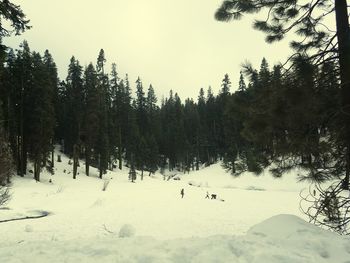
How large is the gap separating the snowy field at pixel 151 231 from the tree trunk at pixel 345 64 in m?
1.53

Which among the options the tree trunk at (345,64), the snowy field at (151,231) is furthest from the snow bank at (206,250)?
the tree trunk at (345,64)

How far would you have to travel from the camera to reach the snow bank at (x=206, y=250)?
17.7 ft

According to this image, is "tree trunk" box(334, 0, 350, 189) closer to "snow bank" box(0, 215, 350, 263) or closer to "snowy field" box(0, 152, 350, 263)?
"snow bank" box(0, 215, 350, 263)

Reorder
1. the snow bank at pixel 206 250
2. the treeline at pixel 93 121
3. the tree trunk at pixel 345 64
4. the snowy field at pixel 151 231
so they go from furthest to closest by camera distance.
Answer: the treeline at pixel 93 121 < the tree trunk at pixel 345 64 < the snowy field at pixel 151 231 < the snow bank at pixel 206 250

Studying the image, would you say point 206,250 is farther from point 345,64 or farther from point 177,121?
point 177,121

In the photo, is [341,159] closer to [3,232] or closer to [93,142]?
[3,232]

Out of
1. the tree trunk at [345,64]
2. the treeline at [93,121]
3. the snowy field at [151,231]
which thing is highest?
the treeline at [93,121]

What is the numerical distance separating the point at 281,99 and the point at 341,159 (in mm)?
1551

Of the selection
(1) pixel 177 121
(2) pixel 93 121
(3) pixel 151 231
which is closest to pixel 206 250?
(3) pixel 151 231

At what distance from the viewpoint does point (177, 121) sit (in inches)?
3546

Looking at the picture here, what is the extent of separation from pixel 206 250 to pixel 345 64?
380cm

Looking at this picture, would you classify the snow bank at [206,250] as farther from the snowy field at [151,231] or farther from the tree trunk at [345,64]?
the tree trunk at [345,64]

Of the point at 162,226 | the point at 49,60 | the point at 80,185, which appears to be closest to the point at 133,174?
the point at 80,185

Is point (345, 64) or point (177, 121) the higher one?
point (177, 121)
